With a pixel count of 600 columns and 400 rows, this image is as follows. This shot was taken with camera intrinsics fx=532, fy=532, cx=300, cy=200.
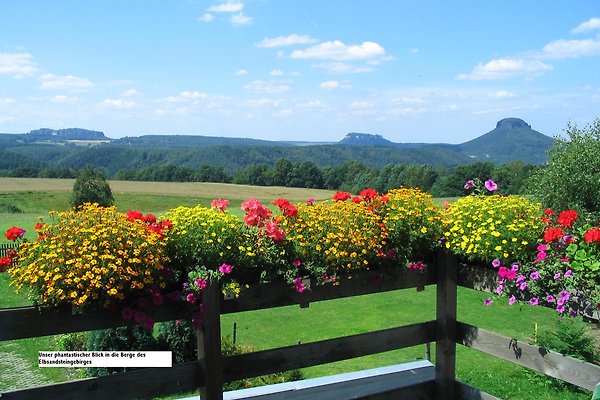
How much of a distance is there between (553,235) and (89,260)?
9.64 feet

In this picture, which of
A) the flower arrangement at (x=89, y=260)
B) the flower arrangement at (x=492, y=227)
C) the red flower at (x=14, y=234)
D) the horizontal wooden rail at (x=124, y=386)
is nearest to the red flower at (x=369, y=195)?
the flower arrangement at (x=492, y=227)

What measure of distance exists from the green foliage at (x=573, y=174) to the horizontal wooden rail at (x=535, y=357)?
823 inches

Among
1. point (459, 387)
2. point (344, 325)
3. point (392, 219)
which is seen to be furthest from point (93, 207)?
point (344, 325)

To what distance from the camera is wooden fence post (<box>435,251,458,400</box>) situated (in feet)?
14.5

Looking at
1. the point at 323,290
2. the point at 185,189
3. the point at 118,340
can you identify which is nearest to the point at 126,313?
the point at 323,290


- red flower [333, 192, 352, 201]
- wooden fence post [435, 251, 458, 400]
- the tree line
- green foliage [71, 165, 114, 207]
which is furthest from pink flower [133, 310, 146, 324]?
green foliage [71, 165, 114, 207]

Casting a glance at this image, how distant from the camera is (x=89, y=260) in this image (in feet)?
10.0

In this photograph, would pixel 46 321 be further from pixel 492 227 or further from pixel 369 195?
pixel 492 227

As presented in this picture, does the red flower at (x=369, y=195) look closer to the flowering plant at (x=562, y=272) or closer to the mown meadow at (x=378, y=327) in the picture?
the flowering plant at (x=562, y=272)

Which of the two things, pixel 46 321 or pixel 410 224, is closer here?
pixel 46 321

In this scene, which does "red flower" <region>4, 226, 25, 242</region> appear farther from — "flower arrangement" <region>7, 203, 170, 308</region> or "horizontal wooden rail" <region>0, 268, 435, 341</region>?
"horizontal wooden rail" <region>0, 268, 435, 341</region>

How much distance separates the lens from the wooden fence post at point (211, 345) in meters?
3.55

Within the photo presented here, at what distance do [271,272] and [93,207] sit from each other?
124cm

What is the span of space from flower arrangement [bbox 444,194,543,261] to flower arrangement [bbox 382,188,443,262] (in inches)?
4.6
